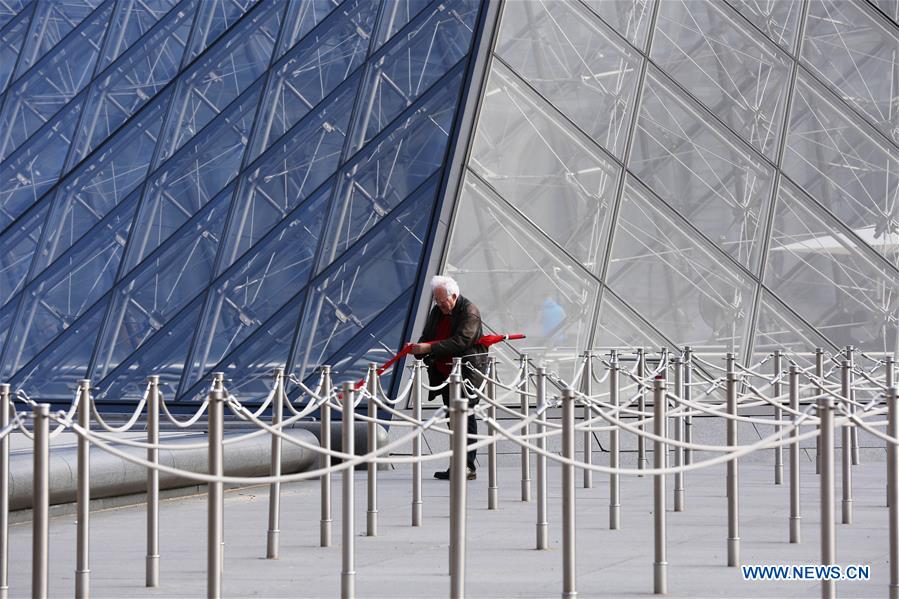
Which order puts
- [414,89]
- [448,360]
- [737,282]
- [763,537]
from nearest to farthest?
1. [763,537]
2. [448,360]
3. [737,282]
4. [414,89]

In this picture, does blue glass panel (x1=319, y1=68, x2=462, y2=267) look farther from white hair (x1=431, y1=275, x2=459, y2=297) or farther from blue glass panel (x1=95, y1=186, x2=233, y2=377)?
white hair (x1=431, y1=275, x2=459, y2=297)

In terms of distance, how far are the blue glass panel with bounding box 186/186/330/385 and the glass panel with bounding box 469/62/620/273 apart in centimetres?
184

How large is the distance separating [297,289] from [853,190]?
567cm

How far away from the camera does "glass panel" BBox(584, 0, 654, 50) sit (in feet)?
48.0

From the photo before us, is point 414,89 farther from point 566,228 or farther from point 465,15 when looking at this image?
point 566,228

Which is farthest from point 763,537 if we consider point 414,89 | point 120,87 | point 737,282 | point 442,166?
point 120,87

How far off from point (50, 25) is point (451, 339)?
34.1 ft

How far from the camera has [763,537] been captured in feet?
23.5

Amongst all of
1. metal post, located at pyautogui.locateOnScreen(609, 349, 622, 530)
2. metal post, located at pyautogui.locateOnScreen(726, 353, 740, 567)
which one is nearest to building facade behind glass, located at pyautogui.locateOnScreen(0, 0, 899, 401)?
metal post, located at pyautogui.locateOnScreen(609, 349, 622, 530)

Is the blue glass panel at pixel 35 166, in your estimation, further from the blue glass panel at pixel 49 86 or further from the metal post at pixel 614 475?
the metal post at pixel 614 475

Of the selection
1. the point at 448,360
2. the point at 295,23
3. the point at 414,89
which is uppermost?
the point at 295,23

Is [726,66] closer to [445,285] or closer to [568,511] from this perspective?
[445,285]

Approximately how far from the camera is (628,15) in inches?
582

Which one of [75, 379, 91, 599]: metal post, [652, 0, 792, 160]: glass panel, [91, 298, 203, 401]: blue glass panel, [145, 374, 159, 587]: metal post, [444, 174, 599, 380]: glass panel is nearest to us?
[75, 379, 91, 599]: metal post
